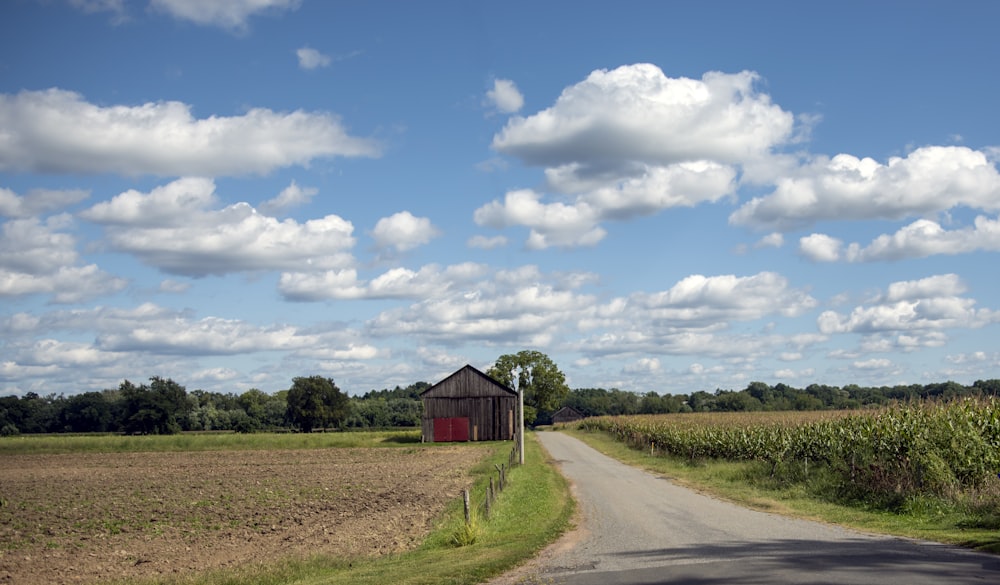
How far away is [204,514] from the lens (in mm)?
26766

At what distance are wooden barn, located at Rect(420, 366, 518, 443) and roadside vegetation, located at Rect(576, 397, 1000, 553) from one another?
34824 mm

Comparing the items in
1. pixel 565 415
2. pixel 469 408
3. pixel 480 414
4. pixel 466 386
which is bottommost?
pixel 565 415

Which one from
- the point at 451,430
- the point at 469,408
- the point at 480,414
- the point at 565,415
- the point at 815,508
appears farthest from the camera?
the point at 565,415

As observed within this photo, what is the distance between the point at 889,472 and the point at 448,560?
1444cm

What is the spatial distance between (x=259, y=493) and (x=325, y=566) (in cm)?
1666

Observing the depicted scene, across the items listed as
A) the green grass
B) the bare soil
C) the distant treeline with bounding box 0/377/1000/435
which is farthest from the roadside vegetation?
the distant treeline with bounding box 0/377/1000/435

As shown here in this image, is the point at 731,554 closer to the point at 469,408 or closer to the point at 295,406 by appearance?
the point at 469,408

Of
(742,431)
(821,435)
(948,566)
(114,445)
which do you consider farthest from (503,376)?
(948,566)

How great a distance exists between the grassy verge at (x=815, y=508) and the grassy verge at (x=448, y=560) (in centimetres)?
621

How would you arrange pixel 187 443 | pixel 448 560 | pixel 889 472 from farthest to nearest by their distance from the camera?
pixel 187 443
pixel 889 472
pixel 448 560

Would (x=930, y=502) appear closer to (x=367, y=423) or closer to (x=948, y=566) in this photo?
(x=948, y=566)

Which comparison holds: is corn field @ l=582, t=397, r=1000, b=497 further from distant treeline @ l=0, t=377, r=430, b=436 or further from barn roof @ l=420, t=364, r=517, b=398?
distant treeline @ l=0, t=377, r=430, b=436

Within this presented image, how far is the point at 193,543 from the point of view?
69.4ft

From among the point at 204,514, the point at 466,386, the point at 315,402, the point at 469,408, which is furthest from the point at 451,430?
the point at 315,402
